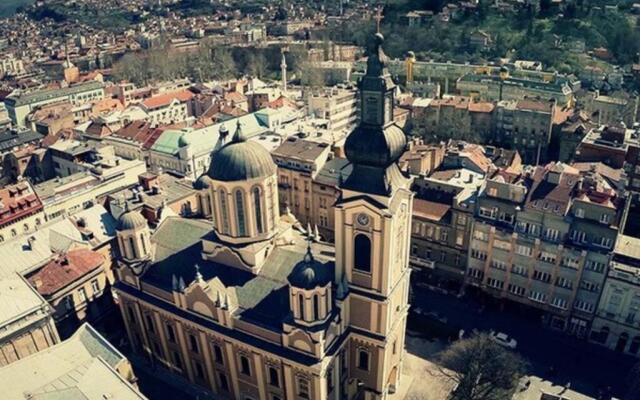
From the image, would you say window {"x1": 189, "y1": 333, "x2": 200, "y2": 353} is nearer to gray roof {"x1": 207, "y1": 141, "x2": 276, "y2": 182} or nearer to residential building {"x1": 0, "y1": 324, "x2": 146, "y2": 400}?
residential building {"x1": 0, "y1": 324, "x2": 146, "y2": 400}

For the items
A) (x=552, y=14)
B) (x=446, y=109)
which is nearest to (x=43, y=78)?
(x=446, y=109)

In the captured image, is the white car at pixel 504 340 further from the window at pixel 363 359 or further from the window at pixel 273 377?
the window at pixel 273 377

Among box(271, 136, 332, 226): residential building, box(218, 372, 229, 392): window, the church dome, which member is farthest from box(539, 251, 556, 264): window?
box(218, 372, 229, 392): window

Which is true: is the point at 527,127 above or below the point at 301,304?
below

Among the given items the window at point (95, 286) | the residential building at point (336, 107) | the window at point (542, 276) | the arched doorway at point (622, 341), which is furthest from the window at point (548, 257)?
the residential building at point (336, 107)

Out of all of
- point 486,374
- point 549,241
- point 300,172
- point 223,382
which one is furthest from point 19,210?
point 549,241

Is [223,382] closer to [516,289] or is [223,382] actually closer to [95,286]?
[95,286]
